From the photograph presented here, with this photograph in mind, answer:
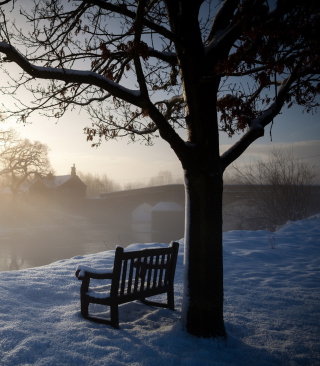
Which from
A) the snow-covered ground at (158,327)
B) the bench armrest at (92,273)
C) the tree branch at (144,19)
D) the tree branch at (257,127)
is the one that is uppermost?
the tree branch at (144,19)

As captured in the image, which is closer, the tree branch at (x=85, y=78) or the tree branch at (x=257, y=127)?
the tree branch at (x=85, y=78)

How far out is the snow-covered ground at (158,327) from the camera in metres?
3.06

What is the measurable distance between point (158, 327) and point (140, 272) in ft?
2.33

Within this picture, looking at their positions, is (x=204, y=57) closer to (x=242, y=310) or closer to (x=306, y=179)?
(x=242, y=310)

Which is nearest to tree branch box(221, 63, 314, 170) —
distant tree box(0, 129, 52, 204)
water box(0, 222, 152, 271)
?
water box(0, 222, 152, 271)

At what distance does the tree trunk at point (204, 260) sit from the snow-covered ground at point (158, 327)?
0.20 m

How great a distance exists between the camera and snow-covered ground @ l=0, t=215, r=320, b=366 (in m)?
3.06

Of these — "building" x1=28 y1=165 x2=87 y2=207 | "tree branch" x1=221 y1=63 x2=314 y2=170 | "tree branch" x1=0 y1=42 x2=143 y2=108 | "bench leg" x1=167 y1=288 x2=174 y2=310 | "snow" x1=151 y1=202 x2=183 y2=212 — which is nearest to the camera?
"tree branch" x1=0 y1=42 x2=143 y2=108

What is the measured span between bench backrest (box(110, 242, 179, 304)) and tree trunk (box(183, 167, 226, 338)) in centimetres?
60

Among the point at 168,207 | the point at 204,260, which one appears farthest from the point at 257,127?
the point at 168,207

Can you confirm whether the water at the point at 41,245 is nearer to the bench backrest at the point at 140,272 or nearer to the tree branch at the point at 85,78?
the bench backrest at the point at 140,272

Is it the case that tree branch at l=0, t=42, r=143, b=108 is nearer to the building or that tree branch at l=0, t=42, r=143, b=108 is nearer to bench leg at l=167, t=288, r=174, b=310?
bench leg at l=167, t=288, r=174, b=310

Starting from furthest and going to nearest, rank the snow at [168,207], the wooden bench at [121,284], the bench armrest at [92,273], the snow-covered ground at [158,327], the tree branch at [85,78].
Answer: the snow at [168,207], the bench armrest at [92,273], the wooden bench at [121,284], the tree branch at [85,78], the snow-covered ground at [158,327]

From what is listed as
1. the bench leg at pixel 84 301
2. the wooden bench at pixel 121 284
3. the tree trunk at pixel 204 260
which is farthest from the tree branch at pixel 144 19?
the bench leg at pixel 84 301
